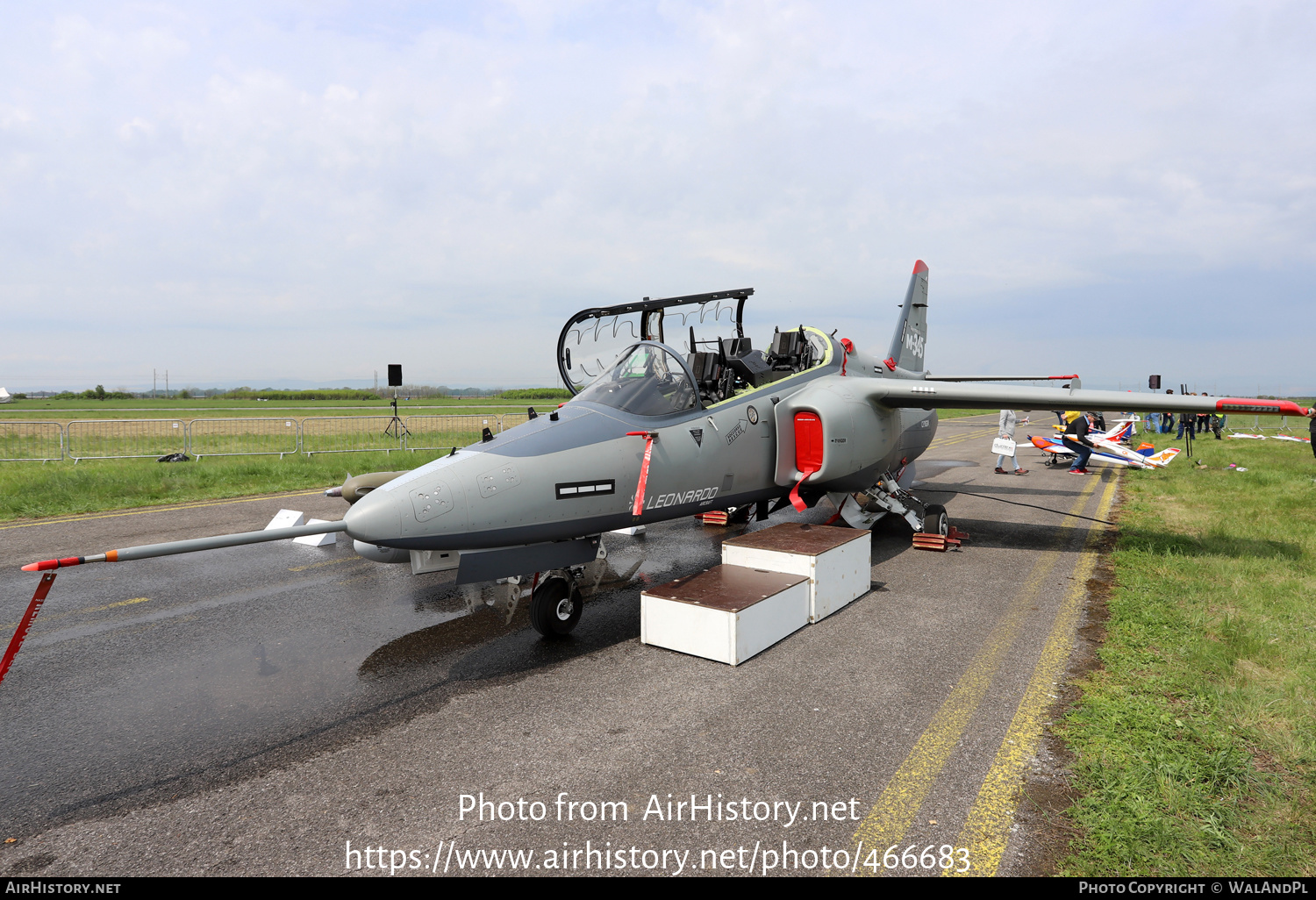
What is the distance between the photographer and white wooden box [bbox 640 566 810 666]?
17.7 ft

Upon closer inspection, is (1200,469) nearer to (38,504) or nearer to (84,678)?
(84,678)

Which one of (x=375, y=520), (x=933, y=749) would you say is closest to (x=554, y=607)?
(x=375, y=520)

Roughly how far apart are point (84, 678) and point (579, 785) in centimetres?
446

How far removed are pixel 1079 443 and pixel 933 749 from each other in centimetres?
1802

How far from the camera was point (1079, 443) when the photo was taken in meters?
18.7

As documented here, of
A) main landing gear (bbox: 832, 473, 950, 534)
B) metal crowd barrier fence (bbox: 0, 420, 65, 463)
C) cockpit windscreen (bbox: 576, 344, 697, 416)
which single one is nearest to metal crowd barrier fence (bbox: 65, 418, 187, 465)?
metal crowd barrier fence (bbox: 0, 420, 65, 463)

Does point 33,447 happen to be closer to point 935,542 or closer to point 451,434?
point 451,434

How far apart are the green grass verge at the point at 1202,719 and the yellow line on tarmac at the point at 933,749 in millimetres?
653

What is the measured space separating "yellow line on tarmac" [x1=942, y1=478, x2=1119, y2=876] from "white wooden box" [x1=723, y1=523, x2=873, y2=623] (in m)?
1.87

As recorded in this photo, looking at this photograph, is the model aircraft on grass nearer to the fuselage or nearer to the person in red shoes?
the person in red shoes

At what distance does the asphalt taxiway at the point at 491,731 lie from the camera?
3268mm

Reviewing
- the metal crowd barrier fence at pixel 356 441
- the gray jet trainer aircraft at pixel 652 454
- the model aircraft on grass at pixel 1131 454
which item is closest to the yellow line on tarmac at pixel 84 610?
the gray jet trainer aircraft at pixel 652 454

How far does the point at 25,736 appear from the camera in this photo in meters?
4.38
